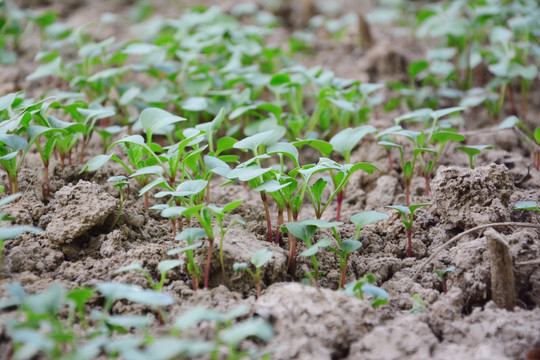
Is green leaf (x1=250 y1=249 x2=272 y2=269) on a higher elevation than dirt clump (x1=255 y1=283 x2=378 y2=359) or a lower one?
higher

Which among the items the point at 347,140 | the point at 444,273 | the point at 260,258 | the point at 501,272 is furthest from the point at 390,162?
the point at 260,258

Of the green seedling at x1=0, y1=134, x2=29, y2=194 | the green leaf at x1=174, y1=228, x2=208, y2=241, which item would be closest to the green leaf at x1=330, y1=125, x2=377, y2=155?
the green leaf at x1=174, y1=228, x2=208, y2=241

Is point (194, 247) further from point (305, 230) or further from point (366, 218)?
point (366, 218)

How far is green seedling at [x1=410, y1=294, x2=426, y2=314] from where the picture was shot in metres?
1.42

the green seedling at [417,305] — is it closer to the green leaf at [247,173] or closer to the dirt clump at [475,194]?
the dirt clump at [475,194]

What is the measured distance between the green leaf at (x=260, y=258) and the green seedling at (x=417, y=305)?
41cm

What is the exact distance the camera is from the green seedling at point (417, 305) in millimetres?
1422

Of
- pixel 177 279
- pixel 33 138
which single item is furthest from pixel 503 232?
pixel 33 138

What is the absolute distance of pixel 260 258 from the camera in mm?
1438

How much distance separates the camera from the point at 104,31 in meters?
3.56

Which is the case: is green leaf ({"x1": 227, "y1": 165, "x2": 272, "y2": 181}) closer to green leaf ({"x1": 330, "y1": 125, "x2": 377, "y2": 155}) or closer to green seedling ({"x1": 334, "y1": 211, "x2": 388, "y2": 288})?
green seedling ({"x1": 334, "y1": 211, "x2": 388, "y2": 288})

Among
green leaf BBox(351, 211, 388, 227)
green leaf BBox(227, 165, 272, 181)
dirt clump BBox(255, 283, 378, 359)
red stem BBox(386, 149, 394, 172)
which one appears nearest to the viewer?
dirt clump BBox(255, 283, 378, 359)

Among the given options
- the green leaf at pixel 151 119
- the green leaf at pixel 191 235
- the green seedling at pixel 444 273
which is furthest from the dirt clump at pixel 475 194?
the green leaf at pixel 151 119

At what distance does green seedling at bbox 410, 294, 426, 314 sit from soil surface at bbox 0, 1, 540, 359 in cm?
1
